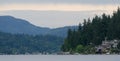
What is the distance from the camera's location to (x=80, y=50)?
196 m

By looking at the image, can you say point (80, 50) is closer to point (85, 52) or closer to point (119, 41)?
point (85, 52)

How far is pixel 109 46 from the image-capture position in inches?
7731

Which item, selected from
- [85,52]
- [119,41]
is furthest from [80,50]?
[119,41]

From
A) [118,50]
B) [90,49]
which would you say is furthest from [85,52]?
[118,50]

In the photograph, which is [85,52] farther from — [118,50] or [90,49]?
[118,50]

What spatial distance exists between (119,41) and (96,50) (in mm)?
12032

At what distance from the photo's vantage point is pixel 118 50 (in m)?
185

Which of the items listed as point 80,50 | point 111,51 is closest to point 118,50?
point 111,51

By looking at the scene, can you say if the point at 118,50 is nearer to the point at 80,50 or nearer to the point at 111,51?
the point at 111,51

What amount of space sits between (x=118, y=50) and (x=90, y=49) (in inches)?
Answer: 550

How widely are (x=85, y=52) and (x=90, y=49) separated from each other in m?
2.64

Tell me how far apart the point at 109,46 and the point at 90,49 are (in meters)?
7.80

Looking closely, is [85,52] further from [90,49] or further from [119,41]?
[119,41]

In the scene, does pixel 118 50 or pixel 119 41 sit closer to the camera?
pixel 118 50
